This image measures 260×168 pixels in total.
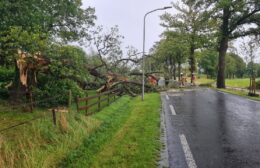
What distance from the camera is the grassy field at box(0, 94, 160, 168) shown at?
5994 mm

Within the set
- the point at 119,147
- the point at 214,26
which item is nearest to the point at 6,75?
the point at 119,147

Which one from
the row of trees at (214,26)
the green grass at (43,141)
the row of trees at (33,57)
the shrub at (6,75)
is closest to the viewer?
the green grass at (43,141)

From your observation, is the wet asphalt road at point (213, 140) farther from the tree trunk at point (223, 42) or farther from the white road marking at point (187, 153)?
the tree trunk at point (223, 42)

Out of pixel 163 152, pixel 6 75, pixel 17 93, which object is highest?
pixel 6 75

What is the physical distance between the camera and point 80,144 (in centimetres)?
744

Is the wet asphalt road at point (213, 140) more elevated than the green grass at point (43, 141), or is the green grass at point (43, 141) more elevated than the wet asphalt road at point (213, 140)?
the green grass at point (43, 141)

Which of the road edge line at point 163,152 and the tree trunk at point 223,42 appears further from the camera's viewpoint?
the tree trunk at point 223,42

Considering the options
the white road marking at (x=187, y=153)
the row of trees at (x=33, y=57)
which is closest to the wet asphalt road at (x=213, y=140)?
the white road marking at (x=187, y=153)

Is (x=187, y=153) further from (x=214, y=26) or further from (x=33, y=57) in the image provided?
(x=214, y=26)

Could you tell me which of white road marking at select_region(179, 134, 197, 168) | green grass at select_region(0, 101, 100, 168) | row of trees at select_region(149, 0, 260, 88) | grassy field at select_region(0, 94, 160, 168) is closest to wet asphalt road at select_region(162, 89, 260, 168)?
white road marking at select_region(179, 134, 197, 168)

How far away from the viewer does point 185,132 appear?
8844 mm

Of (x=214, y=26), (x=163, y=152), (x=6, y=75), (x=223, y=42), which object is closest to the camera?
(x=163, y=152)

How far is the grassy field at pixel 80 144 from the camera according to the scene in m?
5.99

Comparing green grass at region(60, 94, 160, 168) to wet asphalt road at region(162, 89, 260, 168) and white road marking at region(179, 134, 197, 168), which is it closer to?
wet asphalt road at region(162, 89, 260, 168)
